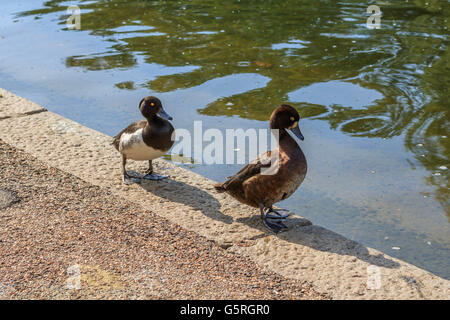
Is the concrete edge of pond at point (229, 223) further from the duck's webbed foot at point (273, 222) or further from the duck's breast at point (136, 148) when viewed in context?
the duck's breast at point (136, 148)

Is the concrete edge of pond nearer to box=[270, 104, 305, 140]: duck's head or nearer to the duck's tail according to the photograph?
the duck's tail

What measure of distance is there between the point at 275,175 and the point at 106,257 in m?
1.30

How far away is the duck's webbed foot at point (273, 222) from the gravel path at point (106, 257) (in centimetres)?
45

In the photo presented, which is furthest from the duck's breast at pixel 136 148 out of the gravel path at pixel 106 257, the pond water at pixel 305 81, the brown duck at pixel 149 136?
the pond water at pixel 305 81

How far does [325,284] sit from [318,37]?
22.0 feet

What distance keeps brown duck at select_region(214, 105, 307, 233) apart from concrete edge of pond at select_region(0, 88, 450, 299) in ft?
0.55

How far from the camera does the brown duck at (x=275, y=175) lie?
13.2 ft

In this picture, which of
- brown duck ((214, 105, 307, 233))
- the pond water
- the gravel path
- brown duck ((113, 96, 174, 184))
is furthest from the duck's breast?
the pond water

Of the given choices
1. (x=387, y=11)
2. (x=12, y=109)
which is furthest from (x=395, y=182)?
(x=387, y=11)

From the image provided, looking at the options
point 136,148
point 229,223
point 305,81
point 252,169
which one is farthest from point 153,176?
point 305,81

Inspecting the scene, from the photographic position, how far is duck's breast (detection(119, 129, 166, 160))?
15.6 feet

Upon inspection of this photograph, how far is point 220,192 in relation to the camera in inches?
180
